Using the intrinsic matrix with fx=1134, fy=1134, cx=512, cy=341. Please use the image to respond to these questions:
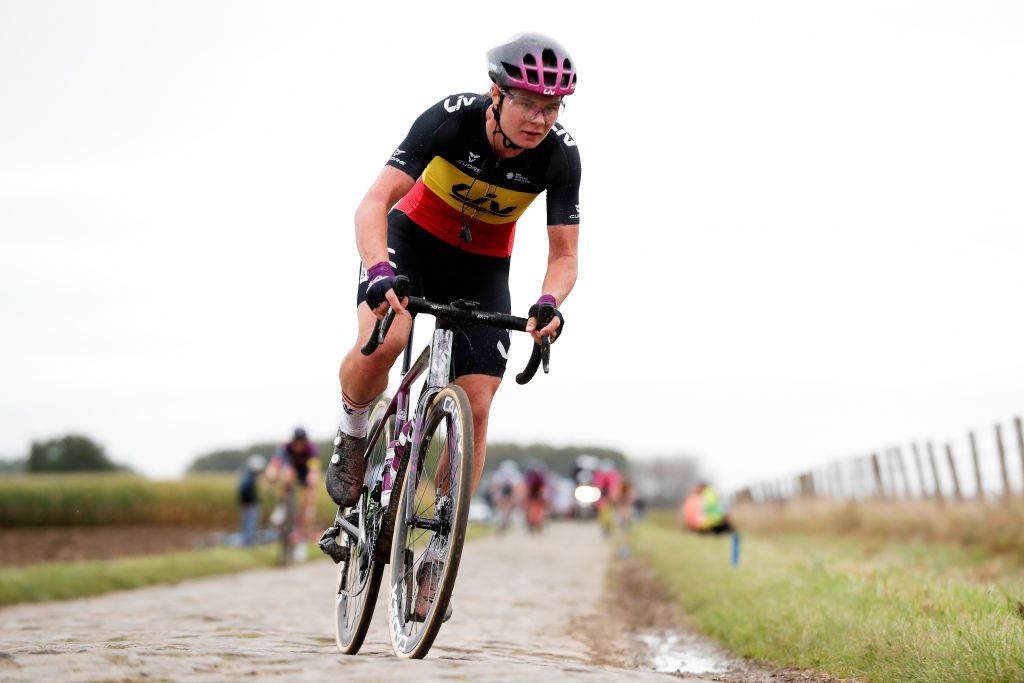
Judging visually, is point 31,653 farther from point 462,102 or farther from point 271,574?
point 271,574

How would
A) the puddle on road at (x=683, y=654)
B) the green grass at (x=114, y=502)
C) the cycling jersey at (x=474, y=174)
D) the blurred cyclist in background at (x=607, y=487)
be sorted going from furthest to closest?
the green grass at (x=114, y=502)
the blurred cyclist in background at (x=607, y=487)
the puddle on road at (x=683, y=654)
the cycling jersey at (x=474, y=174)

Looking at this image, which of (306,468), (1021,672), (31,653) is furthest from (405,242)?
(306,468)

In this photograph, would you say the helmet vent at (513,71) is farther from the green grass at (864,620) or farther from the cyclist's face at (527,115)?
the green grass at (864,620)

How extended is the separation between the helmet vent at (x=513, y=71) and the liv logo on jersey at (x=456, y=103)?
0.40m

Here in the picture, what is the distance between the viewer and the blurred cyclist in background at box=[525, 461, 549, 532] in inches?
1270

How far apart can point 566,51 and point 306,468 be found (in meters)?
13.1

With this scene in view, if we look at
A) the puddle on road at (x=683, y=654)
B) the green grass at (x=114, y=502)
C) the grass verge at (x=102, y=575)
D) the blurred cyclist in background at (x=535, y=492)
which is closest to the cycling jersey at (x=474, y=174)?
the puddle on road at (x=683, y=654)

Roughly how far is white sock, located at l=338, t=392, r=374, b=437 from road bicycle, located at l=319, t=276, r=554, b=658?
0.12 m

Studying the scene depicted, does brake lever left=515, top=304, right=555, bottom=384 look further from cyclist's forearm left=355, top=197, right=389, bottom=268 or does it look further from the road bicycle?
cyclist's forearm left=355, top=197, right=389, bottom=268

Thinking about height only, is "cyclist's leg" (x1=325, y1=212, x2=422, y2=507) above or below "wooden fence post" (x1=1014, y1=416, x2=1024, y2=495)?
below

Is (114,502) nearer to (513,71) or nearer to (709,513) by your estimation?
(709,513)

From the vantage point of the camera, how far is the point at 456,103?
511 cm

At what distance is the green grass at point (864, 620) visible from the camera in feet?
15.3

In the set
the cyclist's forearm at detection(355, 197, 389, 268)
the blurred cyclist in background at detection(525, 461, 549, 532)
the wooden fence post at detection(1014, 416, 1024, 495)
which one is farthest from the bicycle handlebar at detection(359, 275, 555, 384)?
the blurred cyclist in background at detection(525, 461, 549, 532)
